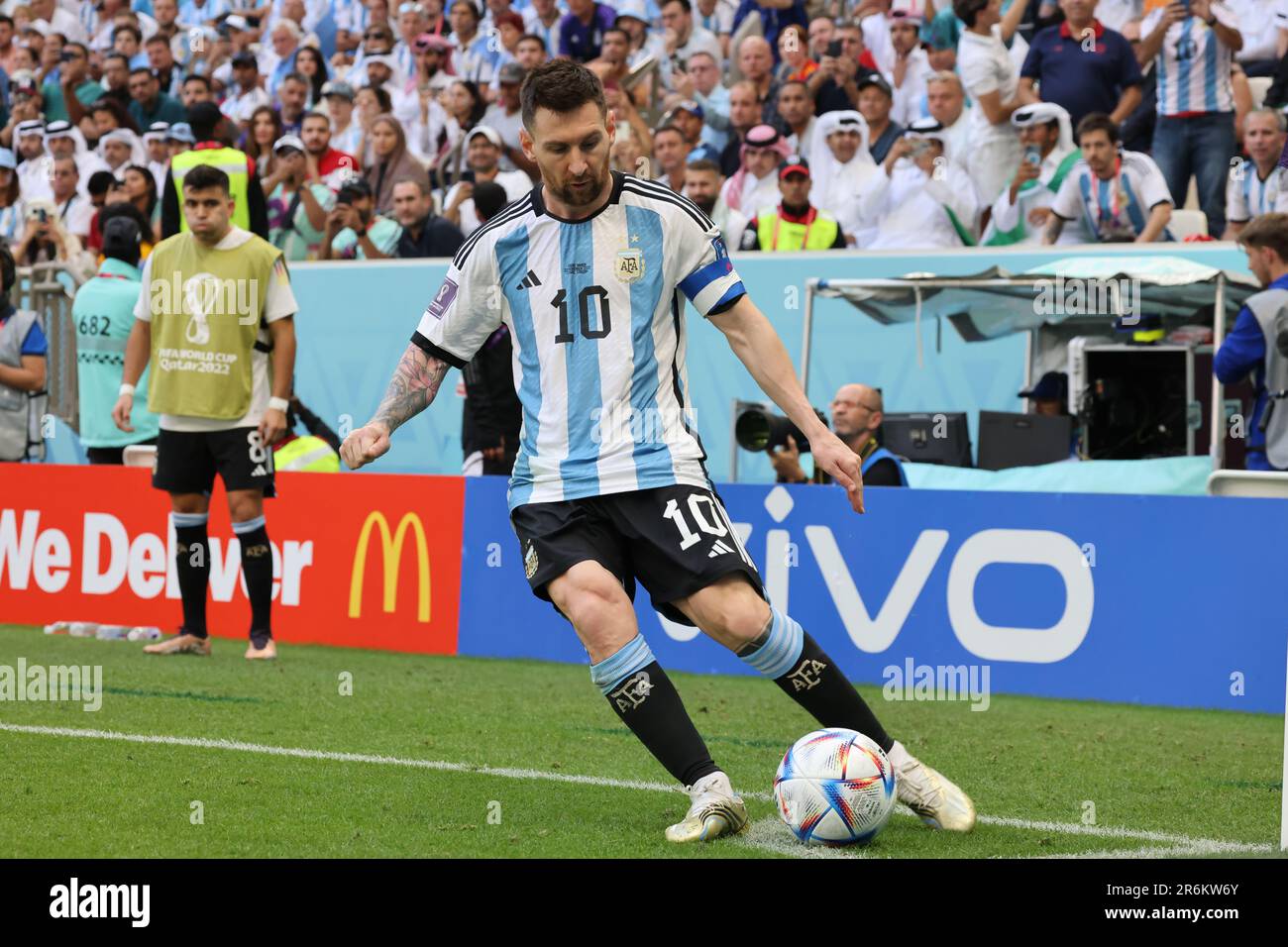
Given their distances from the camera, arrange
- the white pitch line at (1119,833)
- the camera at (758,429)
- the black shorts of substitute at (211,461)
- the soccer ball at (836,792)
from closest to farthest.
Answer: the soccer ball at (836,792) → the white pitch line at (1119,833) → the black shorts of substitute at (211,461) → the camera at (758,429)

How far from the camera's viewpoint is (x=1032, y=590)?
8836mm

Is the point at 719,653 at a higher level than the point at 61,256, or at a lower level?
lower

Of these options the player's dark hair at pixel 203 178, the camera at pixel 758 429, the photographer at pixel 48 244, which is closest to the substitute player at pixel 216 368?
the player's dark hair at pixel 203 178

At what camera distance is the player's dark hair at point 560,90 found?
16.1 feet

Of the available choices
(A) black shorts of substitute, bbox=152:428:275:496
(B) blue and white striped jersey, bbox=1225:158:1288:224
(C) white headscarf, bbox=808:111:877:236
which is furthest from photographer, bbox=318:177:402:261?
(B) blue and white striped jersey, bbox=1225:158:1288:224

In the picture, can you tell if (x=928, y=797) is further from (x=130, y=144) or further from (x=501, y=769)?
(x=130, y=144)

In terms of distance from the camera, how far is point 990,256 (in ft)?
41.0

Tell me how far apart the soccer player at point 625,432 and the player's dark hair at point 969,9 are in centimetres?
917

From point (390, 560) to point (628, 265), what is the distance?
585 centimetres

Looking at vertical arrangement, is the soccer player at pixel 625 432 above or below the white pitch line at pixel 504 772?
above

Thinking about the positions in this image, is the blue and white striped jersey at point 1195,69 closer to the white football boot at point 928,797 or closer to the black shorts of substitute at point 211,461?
the black shorts of substitute at point 211,461

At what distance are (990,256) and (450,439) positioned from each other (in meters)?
4.67

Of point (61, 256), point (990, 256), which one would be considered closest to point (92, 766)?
point (990, 256)
